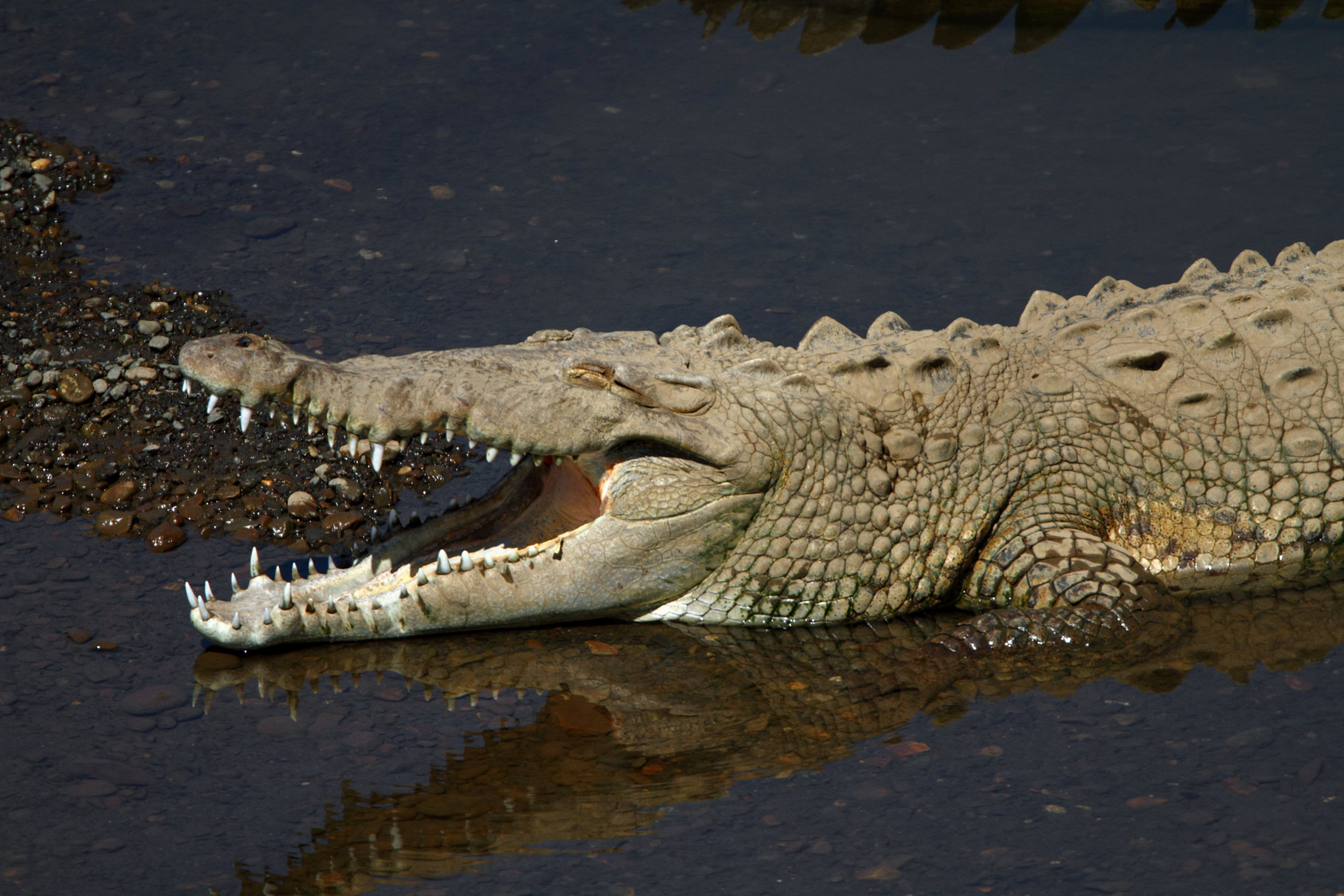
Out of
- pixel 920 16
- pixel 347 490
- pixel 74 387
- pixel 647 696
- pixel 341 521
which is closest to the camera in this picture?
pixel 647 696

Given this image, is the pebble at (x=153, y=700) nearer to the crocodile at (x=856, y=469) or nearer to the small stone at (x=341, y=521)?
the crocodile at (x=856, y=469)

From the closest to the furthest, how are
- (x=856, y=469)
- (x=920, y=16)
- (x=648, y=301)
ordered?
(x=856, y=469)
(x=648, y=301)
(x=920, y=16)

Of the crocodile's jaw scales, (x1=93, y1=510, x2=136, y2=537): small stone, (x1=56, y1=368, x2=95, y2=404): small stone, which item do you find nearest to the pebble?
the crocodile's jaw scales

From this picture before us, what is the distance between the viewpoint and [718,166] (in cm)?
827

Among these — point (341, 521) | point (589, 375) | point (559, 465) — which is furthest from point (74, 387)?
point (589, 375)

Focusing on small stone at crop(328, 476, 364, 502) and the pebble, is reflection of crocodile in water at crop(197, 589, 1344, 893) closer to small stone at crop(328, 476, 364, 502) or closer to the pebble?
the pebble

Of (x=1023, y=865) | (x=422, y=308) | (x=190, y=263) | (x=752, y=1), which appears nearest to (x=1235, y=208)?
(x=752, y=1)

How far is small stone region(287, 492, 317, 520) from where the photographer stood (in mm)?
5543

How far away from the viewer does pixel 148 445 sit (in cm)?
581

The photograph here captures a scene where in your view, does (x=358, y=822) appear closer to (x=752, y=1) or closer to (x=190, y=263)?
(x=190, y=263)

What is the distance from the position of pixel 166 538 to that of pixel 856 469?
2.70 meters

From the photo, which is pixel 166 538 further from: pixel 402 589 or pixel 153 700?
pixel 402 589

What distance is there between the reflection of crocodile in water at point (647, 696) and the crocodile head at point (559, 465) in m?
0.14

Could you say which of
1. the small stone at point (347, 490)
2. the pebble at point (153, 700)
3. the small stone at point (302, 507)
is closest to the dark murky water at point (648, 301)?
the pebble at point (153, 700)
